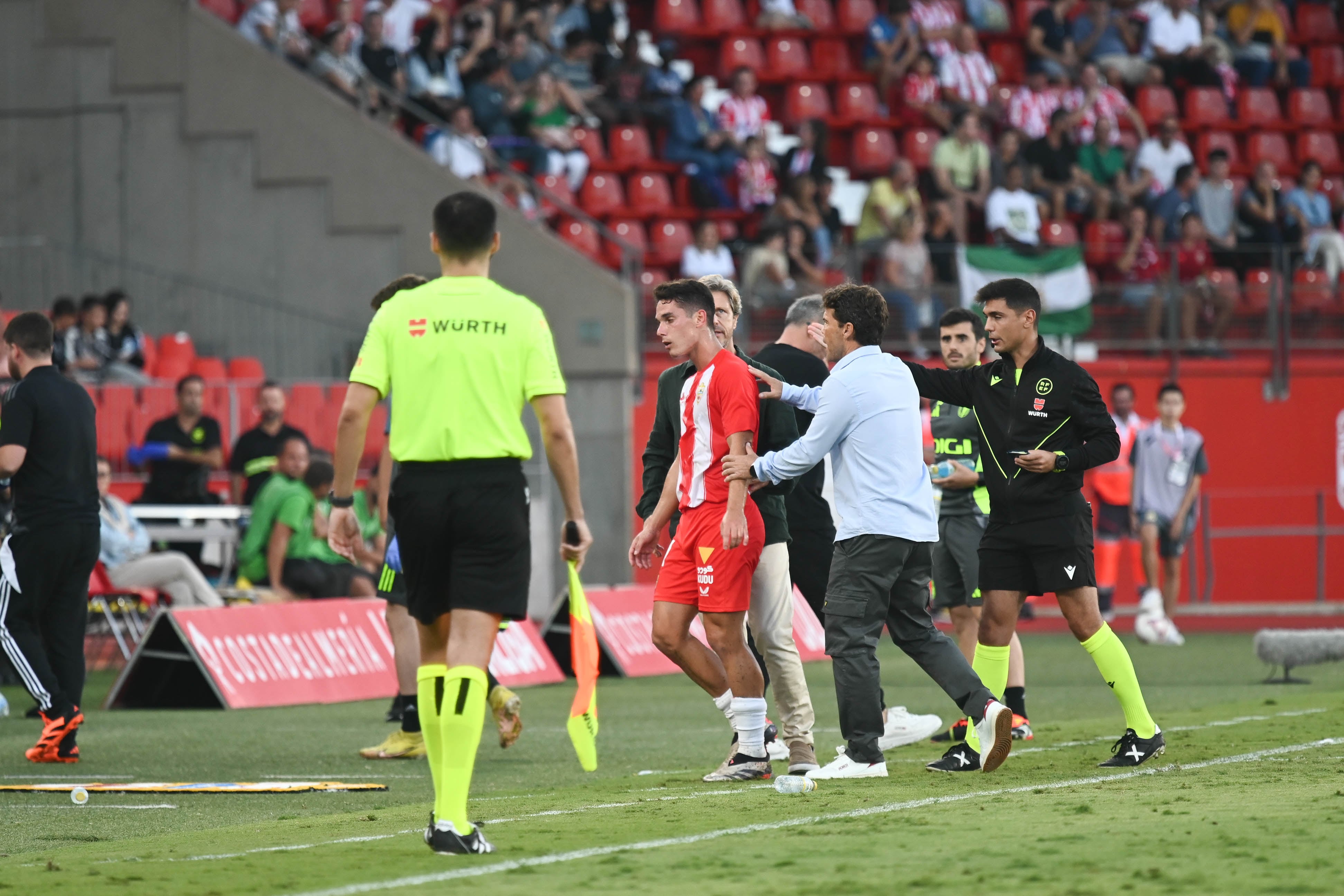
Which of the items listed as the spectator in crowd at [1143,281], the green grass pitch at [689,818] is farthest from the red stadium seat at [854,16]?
the green grass pitch at [689,818]

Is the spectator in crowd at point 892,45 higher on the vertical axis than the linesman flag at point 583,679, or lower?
higher

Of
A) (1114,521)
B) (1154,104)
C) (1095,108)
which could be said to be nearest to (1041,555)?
(1114,521)

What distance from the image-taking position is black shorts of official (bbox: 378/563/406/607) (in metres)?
9.78

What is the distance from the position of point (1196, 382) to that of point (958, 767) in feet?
48.2

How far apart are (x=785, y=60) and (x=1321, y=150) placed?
758 cm

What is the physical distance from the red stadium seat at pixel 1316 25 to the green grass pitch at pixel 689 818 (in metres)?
17.4

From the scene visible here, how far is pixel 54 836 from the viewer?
7.09m

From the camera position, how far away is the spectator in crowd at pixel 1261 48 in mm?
26188

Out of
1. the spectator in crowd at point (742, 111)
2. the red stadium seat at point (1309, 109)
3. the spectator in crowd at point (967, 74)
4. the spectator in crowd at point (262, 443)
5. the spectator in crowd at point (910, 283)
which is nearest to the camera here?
the spectator in crowd at point (262, 443)

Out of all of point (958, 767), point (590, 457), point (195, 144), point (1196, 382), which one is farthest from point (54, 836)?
point (1196, 382)

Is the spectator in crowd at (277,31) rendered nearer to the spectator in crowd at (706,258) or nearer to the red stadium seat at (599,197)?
the red stadium seat at (599,197)

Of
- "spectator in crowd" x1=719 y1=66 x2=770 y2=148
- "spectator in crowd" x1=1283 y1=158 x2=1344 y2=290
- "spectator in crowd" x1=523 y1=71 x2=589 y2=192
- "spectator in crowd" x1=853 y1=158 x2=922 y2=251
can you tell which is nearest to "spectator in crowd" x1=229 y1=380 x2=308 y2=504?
"spectator in crowd" x1=523 y1=71 x2=589 y2=192

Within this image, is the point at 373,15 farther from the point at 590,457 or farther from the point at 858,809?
the point at 858,809

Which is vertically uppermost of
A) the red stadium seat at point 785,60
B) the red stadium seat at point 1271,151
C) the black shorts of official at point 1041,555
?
the red stadium seat at point 785,60
